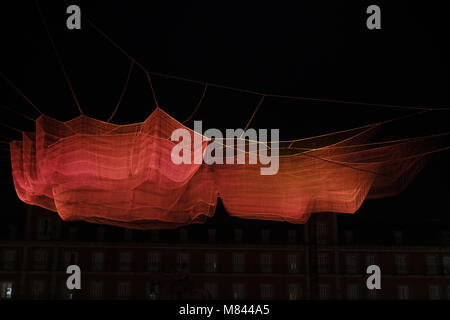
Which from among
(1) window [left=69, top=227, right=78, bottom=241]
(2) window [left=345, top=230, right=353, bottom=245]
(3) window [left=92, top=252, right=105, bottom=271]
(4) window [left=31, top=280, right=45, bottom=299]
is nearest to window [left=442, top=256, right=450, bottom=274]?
(2) window [left=345, top=230, right=353, bottom=245]

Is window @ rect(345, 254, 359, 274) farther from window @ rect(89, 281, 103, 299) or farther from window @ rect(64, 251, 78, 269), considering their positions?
window @ rect(64, 251, 78, 269)

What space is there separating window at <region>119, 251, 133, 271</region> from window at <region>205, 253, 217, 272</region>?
18.2 ft

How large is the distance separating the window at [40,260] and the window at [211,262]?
11678 mm

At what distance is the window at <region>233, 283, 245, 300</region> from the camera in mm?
39438

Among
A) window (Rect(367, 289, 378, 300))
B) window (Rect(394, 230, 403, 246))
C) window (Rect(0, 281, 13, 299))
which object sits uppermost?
window (Rect(394, 230, 403, 246))

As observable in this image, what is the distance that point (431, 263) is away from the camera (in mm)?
40219

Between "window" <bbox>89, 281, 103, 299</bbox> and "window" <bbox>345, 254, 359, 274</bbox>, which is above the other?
"window" <bbox>345, 254, 359, 274</bbox>

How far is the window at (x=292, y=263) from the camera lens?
131 feet

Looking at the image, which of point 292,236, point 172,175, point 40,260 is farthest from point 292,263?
point 172,175

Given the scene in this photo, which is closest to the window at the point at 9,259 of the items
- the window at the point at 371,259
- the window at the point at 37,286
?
Answer: the window at the point at 37,286

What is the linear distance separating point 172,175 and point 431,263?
35.7 metres

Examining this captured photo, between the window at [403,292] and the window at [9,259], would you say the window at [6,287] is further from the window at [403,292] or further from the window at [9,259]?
the window at [403,292]

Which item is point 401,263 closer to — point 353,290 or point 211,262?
point 353,290
